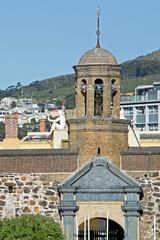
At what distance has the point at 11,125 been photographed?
118 ft

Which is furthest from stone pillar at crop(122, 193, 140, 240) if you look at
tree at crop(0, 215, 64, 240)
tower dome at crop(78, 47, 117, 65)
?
tower dome at crop(78, 47, 117, 65)

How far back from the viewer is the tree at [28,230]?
87.3ft

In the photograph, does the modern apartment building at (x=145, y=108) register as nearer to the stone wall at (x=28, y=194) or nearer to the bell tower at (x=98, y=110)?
the bell tower at (x=98, y=110)

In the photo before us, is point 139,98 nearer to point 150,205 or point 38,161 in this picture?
point 38,161

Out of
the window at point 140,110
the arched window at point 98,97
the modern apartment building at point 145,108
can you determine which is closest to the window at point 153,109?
the modern apartment building at point 145,108

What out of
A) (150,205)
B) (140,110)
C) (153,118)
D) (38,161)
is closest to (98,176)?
(150,205)

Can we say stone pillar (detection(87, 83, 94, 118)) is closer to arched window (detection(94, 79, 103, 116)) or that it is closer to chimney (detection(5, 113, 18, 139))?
arched window (detection(94, 79, 103, 116))

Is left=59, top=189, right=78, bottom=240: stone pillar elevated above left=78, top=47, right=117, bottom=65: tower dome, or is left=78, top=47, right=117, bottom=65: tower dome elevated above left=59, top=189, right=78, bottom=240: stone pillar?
left=78, top=47, right=117, bottom=65: tower dome

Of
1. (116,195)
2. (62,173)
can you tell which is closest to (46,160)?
(62,173)

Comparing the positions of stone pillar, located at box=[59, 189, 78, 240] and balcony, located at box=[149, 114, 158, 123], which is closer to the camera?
stone pillar, located at box=[59, 189, 78, 240]

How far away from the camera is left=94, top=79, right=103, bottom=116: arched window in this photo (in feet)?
A: 97.3

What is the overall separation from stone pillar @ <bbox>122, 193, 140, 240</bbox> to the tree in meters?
2.58

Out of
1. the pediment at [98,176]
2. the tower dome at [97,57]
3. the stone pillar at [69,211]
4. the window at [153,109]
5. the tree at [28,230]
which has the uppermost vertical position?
the window at [153,109]

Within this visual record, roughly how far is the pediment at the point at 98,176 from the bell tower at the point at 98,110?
1.38 ft
